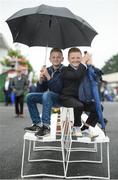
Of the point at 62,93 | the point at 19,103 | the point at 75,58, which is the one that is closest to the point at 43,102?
the point at 62,93

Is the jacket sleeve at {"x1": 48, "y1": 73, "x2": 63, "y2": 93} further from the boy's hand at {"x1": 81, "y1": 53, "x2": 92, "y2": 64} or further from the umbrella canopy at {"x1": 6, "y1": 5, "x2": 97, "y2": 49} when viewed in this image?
the umbrella canopy at {"x1": 6, "y1": 5, "x2": 97, "y2": 49}

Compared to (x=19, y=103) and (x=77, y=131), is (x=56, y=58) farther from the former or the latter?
(x=19, y=103)

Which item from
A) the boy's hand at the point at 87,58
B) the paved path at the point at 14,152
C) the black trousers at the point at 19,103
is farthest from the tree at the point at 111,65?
the boy's hand at the point at 87,58

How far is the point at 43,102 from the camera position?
7.14 metres

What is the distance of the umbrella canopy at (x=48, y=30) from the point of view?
7379 mm

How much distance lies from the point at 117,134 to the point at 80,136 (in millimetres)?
4621

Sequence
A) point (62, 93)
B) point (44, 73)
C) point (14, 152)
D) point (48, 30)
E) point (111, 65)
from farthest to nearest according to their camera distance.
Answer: point (111, 65) < point (14, 152) < point (48, 30) < point (44, 73) < point (62, 93)

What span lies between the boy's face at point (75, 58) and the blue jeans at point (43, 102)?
603 millimetres

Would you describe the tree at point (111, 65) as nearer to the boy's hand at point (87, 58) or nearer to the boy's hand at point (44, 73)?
the boy's hand at point (44, 73)

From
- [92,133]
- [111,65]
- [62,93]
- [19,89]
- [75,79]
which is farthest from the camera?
[111,65]

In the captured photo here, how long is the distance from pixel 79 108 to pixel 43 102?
0.60 metres

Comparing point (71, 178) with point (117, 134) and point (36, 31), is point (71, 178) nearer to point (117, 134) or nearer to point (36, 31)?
point (36, 31)

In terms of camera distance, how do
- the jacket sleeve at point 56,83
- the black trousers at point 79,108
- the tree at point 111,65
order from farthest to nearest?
the tree at point 111,65 → the jacket sleeve at point 56,83 → the black trousers at point 79,108

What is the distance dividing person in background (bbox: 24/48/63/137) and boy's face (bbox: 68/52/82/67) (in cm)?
30
